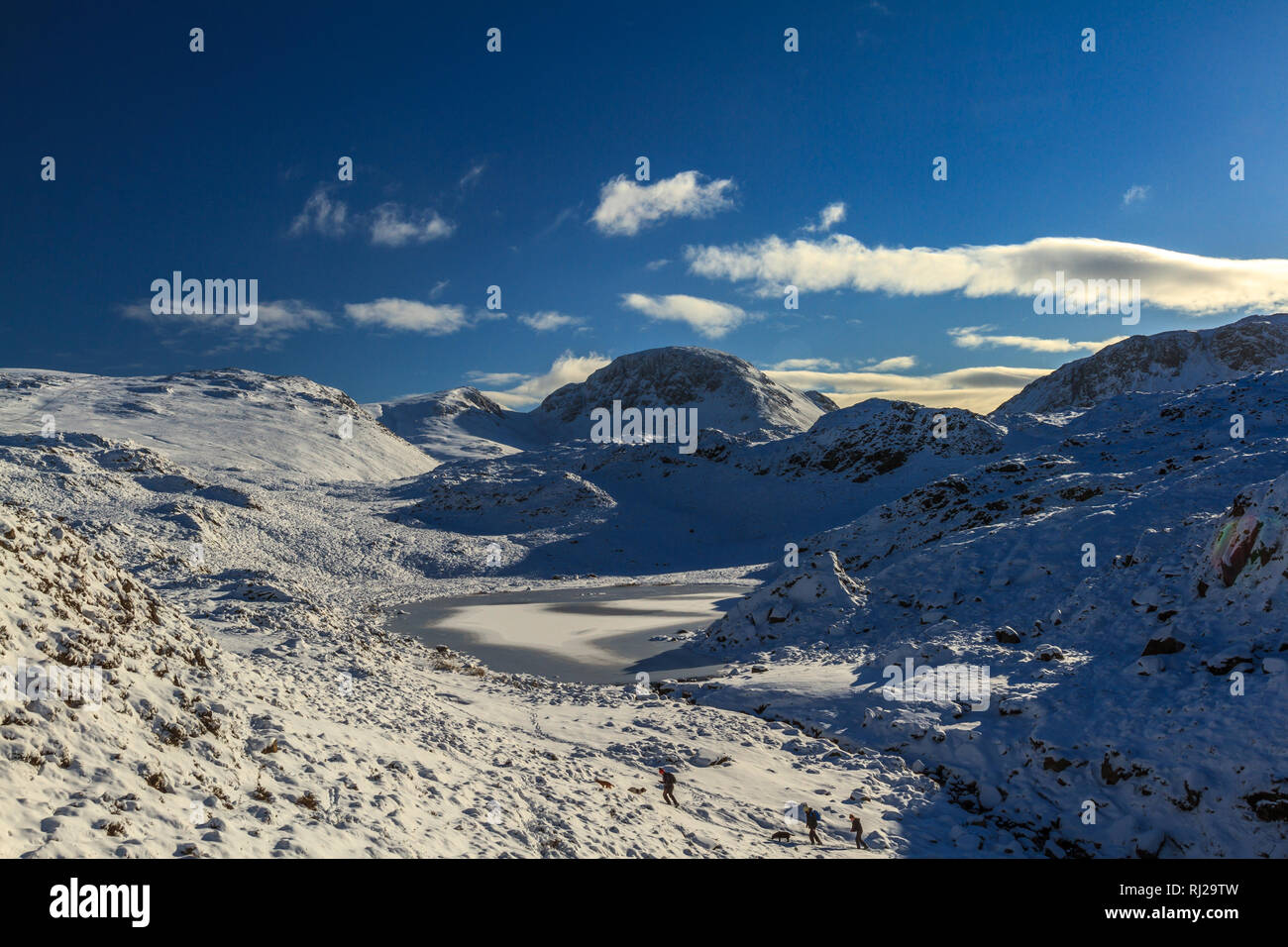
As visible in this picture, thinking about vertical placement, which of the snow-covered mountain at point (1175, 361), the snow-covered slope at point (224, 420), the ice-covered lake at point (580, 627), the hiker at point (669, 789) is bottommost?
the ice-covered lake at point (580, 627)

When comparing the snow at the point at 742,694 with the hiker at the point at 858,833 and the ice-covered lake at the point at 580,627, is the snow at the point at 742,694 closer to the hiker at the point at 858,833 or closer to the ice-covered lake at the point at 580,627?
the hiker at the point at 858,833

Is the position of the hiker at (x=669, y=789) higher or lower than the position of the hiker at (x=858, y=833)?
higher

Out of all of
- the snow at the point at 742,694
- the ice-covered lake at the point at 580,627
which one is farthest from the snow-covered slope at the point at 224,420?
the ice-covered lake at the point at 580,627

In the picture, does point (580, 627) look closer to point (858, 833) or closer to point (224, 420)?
point (858, 833)

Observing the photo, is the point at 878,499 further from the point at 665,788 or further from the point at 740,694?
the point at 665,788
